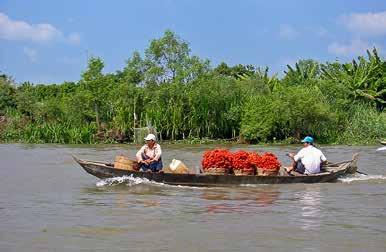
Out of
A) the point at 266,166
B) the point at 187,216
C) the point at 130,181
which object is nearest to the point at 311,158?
the point at 266,166

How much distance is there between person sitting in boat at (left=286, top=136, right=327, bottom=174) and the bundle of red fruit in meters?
0.70

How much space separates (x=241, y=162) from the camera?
1291 cm

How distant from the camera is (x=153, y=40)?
32.7 m

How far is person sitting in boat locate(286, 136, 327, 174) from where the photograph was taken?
1345 centimetres

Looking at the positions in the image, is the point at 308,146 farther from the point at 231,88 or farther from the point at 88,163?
the point at 231,88

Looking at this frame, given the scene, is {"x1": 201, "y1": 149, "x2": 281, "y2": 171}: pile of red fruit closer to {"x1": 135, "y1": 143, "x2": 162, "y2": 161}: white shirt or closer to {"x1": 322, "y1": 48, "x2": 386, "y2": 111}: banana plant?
{"x1": 135, "y1": 143, "x2": 162, "y2": 161}: white shirt

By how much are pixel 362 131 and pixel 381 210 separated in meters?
22.8

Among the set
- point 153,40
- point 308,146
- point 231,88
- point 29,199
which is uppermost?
point 153,40

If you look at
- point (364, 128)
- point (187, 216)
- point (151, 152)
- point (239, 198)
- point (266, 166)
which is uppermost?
point (364, 128)

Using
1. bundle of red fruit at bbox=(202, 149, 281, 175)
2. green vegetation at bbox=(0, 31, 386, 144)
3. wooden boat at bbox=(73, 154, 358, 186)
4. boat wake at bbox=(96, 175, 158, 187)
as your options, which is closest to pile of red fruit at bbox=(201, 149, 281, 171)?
bundle of red fruit at bbox=(202, 149, 281, 175)

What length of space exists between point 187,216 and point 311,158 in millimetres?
4948

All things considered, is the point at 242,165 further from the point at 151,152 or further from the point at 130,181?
the point at 130,181

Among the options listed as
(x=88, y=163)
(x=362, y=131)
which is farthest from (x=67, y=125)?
(x=88, y=163)

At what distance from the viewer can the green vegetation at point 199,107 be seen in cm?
3259
